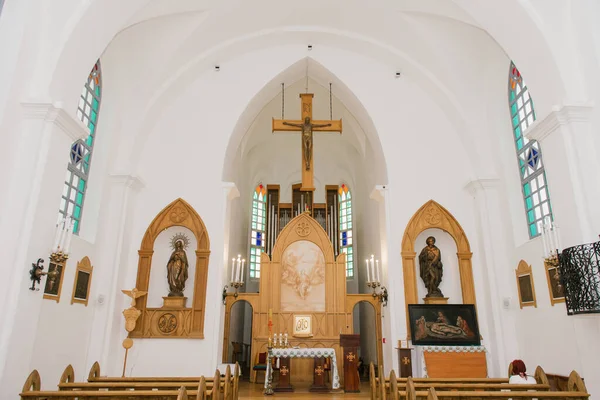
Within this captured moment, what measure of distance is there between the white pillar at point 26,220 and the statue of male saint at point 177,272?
4.03 m

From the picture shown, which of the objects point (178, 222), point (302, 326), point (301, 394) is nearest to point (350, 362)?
point (301, 394)

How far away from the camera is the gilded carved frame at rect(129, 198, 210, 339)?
956 cm

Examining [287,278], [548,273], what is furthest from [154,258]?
[548,273]

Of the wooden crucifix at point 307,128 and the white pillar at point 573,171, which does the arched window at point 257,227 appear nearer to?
the wooden crucifix at point 307,128

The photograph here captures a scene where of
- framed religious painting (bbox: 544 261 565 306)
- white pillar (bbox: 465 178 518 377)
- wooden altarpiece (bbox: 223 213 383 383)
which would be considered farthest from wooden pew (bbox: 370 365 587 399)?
wooden altarpiece (bbox: 223 213 383 383)

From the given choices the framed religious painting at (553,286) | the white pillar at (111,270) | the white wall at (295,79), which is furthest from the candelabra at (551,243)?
the white pillar at (111,270)

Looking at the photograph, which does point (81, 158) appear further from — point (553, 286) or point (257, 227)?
point (553, 286)

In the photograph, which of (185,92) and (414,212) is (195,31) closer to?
(185,92)

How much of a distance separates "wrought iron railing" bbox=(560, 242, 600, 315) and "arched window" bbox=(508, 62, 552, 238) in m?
3.24

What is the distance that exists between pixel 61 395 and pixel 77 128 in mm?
3684

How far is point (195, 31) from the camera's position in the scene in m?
10.1

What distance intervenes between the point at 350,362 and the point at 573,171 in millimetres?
6263

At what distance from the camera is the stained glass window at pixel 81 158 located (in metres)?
8.60

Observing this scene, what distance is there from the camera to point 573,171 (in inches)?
235
